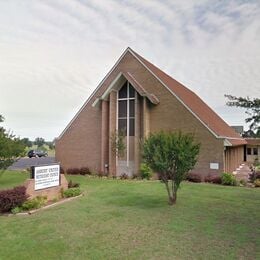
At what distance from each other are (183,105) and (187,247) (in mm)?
16783

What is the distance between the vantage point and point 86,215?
9.72 m

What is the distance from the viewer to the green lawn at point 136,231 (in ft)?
21.0

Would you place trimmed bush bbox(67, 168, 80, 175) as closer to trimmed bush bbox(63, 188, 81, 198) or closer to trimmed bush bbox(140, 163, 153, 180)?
trimmed bush bbox(140, 163, 153, 180)

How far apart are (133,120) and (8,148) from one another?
385 inches

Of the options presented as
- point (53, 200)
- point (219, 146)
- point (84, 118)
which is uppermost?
point (84, 118)

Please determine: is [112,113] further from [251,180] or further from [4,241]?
[4,241]

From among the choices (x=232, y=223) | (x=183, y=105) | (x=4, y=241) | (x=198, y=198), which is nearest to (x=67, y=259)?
(x=4, y=241)

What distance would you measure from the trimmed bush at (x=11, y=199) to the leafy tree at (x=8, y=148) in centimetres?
791

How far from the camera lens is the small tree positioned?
1114 centimetres

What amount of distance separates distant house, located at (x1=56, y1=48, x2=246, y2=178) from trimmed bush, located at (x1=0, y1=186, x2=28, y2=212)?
42.5 feet

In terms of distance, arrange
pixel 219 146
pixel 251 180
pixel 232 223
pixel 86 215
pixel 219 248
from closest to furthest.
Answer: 1. pixel 219 248
2. pixel 232 223
3. pixel 86 215
4. pixel 251 180
5. pixel 219 146

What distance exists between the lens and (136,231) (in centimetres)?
791

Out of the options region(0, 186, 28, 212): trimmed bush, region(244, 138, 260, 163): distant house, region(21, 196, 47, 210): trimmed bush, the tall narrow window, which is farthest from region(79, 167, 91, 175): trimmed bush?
region(244, 138, 260, 163): distant house

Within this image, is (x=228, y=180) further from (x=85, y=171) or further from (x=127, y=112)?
(x=85, y=171)
